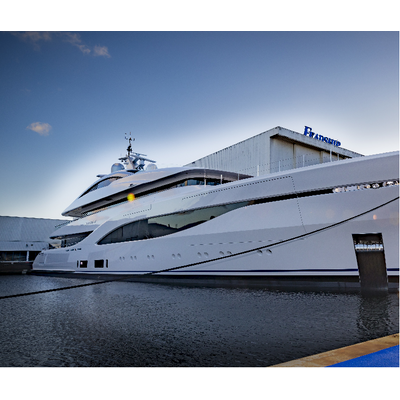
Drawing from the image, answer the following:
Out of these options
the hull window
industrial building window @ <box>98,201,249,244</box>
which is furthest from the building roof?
industrial building window @ <box>98,201,249,244</box>

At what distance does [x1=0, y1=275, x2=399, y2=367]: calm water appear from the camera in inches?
150

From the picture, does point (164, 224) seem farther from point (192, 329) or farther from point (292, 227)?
point (192, 329)

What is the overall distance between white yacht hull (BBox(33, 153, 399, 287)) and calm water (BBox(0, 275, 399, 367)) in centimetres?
91

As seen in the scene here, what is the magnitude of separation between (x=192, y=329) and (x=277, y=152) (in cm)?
1122

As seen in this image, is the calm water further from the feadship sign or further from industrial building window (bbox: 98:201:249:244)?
the feadship sign

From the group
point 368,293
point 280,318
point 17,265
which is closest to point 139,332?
point 280,318

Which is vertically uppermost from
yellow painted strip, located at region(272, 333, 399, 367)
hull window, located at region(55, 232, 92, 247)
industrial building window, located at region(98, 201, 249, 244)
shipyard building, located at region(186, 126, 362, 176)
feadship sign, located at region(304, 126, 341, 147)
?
feadship sign, located at region(304, 126, 341, 147)

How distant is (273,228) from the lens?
8703mm

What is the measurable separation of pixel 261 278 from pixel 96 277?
8.46 metres

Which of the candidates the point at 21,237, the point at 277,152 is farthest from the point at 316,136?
the point at 21,237

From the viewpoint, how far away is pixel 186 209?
10.9m

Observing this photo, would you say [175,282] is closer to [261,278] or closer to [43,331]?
[261,278]

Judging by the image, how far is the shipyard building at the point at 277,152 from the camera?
14430 millimetres

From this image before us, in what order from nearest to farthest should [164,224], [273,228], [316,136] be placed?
[273,228]
[164,224]
[316,136]
